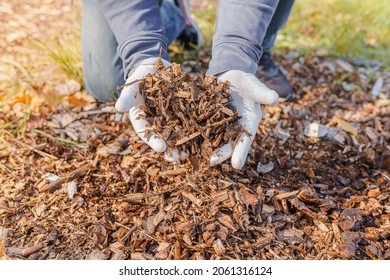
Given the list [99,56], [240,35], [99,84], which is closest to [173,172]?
[240,35]

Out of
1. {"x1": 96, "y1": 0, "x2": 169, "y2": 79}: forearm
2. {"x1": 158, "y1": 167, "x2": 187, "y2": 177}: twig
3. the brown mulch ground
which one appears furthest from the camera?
{"x1": 96, "y1": 0, "x2": 169, "y2": 79}: forearm

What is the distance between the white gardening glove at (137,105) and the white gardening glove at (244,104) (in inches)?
9.9

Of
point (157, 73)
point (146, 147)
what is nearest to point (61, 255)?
point (146, 147)

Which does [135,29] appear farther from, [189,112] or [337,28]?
[337,28]

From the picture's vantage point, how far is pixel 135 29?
2.14 metres

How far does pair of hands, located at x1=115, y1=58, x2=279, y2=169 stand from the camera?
180 centimetres

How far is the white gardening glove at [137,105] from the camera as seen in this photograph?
1.81 m

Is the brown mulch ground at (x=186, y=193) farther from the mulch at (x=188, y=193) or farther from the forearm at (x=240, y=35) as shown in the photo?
the forearm at (x=240, y=35)

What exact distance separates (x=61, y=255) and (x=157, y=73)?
879 mm

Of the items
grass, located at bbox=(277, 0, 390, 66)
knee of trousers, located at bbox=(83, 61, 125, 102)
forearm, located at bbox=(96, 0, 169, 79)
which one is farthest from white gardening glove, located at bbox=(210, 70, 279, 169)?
grass, located at bbox=(277, 0, 390, 66)

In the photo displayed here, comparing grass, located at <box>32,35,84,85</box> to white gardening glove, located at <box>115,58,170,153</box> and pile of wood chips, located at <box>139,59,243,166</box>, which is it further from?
pile of wood chips, located at <box>139,59,243,166</box>

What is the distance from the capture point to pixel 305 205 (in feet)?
6.15

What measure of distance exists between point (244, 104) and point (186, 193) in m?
Answer: 0.48
